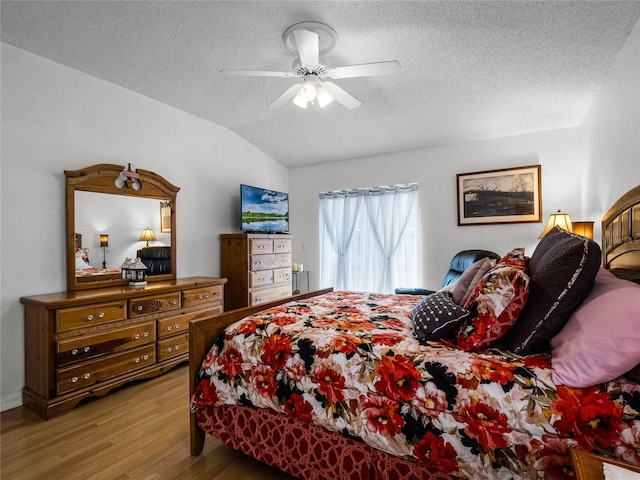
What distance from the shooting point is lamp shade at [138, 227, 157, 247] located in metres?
3.29

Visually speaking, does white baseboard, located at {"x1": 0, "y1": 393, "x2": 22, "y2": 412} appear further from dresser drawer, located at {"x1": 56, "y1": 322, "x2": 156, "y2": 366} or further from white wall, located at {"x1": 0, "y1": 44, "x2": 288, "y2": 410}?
dresser drawer, located at {"x1": 56, "y1": 322, "x2": 156, "y2": 366}

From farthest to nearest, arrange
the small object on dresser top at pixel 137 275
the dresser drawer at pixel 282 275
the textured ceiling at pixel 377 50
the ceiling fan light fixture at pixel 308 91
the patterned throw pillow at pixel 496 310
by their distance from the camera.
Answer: the dresser drawer at pixel 282 275 < the small object on dresser top at pixel 137 275 < the ceiling fan light fixture at pixel 308 91 < the textured ceiling at pixel 377 50 < the patterned throw pillow at pixel 496 310

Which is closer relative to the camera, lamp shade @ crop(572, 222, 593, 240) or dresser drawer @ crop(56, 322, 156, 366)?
dresser drawer @ crop(56, 322, 156, 366)

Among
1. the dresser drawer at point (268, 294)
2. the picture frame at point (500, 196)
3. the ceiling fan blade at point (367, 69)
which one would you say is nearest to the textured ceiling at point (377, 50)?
the ceiling fan blade at point (367, 69)

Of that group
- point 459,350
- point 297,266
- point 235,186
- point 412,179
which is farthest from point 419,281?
point 459,350

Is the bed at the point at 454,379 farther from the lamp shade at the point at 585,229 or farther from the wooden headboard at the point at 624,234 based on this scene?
the lamp shade at the point at 585,229

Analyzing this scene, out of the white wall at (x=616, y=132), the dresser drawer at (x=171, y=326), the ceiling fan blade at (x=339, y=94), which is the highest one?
the ceiling fan blade at (x=339, y=94)

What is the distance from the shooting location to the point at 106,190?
2992 mm

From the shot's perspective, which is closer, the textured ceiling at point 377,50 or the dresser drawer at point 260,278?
the textured ceiling at point 377,50

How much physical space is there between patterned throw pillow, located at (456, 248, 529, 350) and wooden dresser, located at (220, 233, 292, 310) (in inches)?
114

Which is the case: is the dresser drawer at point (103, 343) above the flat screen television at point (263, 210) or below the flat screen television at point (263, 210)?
below

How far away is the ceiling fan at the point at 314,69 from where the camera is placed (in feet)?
6.94

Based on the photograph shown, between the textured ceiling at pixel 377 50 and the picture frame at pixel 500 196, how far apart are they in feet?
1.76

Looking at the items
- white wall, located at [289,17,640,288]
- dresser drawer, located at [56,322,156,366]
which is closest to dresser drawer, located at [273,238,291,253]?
white wall, located at [289,17,640,288]
